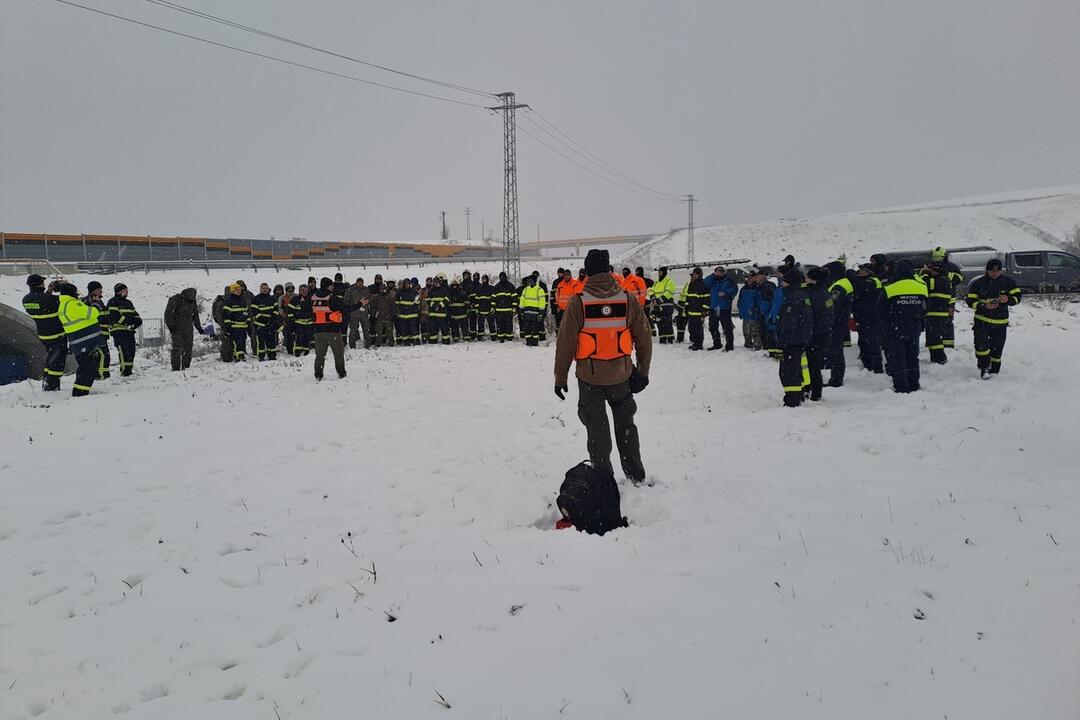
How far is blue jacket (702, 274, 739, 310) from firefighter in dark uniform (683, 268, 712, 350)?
0.24m

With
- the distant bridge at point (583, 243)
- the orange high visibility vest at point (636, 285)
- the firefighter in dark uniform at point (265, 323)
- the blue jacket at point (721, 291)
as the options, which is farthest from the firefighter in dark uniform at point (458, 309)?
the distant bridge at point (583, 243)

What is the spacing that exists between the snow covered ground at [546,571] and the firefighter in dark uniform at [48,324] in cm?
278

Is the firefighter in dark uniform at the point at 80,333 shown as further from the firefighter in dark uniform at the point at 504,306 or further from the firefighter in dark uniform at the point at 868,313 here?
the firefighter in dark uniform at the point at 868,313

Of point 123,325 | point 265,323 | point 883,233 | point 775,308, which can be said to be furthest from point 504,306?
point 883,233

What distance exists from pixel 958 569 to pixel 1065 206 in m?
86.7

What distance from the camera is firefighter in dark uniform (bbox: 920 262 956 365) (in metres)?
9.17

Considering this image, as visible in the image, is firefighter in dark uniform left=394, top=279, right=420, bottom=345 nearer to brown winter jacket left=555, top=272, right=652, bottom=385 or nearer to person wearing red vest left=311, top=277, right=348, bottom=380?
person wearing red vest left=311, top=277, right=348, bottom=380

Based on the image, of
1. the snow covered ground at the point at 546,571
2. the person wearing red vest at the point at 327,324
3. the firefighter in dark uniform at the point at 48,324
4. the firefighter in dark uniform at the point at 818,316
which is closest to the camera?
the snow covered ground at the point at 546,571

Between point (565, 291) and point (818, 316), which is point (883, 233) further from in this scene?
point (818, 316)

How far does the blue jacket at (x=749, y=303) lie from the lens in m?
13.5

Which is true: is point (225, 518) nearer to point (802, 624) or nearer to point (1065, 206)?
point (802, 624)

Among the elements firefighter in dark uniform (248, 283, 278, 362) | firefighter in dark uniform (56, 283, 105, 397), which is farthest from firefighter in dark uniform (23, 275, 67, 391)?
firefighter in dark uniform (248, 283, 278, 362)

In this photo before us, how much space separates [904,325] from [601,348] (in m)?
5.73

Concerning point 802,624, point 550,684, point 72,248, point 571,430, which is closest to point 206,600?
point 550,684
